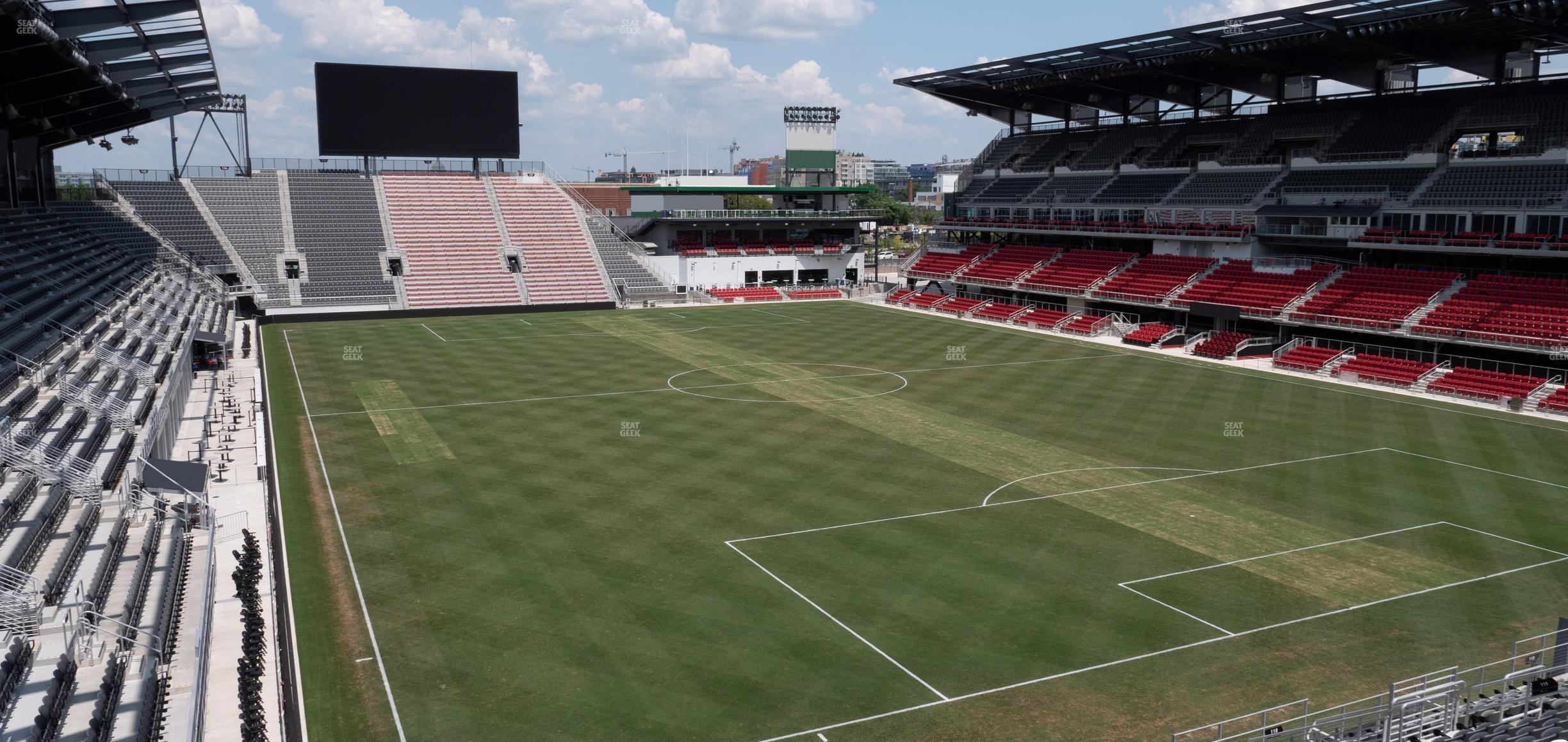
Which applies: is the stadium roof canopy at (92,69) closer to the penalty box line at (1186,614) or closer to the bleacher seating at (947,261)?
the penalty box line at (1186,614)

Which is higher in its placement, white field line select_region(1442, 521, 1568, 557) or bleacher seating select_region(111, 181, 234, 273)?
bleacher seating select_region(111, 181, 234, 273)

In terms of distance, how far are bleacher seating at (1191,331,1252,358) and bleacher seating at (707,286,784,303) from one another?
32116 mm

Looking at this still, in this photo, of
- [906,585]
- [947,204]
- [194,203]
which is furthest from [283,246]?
[906,585]

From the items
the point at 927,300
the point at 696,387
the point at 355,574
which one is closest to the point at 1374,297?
the point at 927,300

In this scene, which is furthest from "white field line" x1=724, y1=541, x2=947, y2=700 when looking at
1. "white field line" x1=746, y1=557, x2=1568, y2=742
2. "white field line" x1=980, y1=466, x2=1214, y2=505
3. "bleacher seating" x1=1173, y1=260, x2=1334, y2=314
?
"bleacher seating" x1=1173, y1=260, x2=1334, y2=314

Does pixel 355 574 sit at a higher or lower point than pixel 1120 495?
lower

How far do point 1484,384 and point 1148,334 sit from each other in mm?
15615

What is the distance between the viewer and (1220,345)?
157ft

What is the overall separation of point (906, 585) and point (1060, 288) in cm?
4389

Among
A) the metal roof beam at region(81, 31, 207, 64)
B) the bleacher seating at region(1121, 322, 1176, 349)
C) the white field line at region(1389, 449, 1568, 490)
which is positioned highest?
the metal roof beam at region(81, 31, 207, 64)

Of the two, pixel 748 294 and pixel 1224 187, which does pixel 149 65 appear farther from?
pixel 1224 187

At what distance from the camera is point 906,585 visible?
1930cm

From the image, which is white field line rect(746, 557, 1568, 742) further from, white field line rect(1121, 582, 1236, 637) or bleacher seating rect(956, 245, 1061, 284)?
bleacher seating rect(956, 245, 1061, 284)

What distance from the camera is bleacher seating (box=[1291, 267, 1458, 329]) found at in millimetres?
43956
